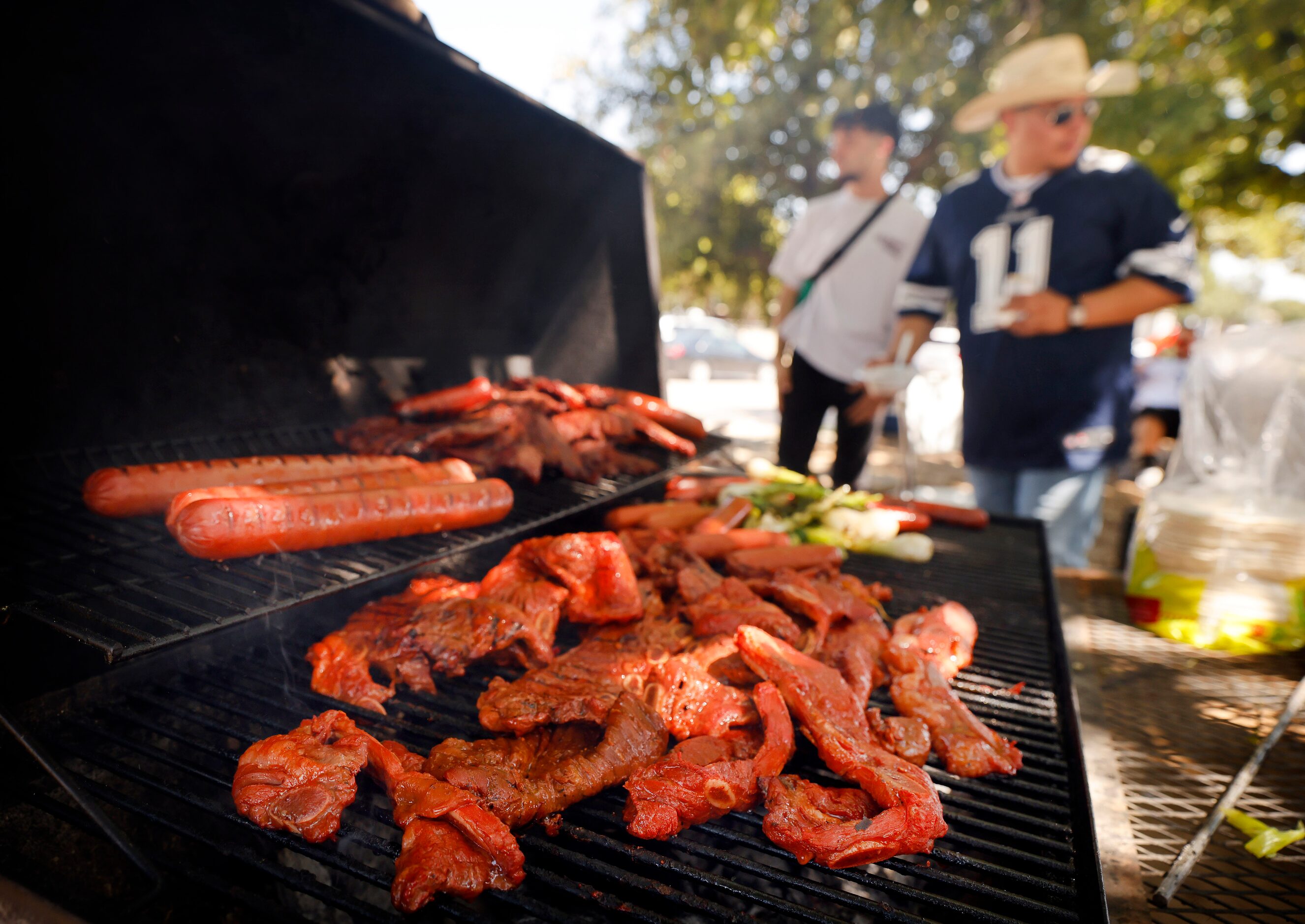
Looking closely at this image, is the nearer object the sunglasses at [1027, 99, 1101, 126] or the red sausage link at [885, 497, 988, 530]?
the red sausage link at [885, 497, 988, 530]

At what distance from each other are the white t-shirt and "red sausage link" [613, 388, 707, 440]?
1.99 m

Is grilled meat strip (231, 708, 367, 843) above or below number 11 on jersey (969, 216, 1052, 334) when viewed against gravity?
below

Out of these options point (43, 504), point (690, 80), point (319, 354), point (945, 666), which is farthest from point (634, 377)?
point (690, 80)

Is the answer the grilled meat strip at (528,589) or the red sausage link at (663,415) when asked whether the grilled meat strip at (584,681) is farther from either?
the red sausage link at (663,415)

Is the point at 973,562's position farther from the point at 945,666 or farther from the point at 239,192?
the point at 239,192

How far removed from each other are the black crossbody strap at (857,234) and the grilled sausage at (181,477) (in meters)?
4.05

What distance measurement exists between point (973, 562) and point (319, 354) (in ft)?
11.5

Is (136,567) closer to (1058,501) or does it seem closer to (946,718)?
(946,718)

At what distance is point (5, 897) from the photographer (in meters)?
1.21

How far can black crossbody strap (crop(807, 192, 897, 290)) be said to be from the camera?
5.31 m

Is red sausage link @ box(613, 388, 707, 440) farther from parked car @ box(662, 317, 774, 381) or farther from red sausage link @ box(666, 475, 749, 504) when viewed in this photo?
parked car @ box(662, 317, 774, 381)

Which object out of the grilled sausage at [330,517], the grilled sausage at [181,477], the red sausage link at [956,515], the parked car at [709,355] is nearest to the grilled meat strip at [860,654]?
the grilled sausage at [330,517]

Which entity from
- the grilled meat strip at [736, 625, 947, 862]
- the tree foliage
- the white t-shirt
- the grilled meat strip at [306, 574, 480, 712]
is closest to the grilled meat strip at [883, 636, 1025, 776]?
the grilled meat strip at [736, 625, 947, 862]

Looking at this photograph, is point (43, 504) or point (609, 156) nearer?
point (43, 504)
